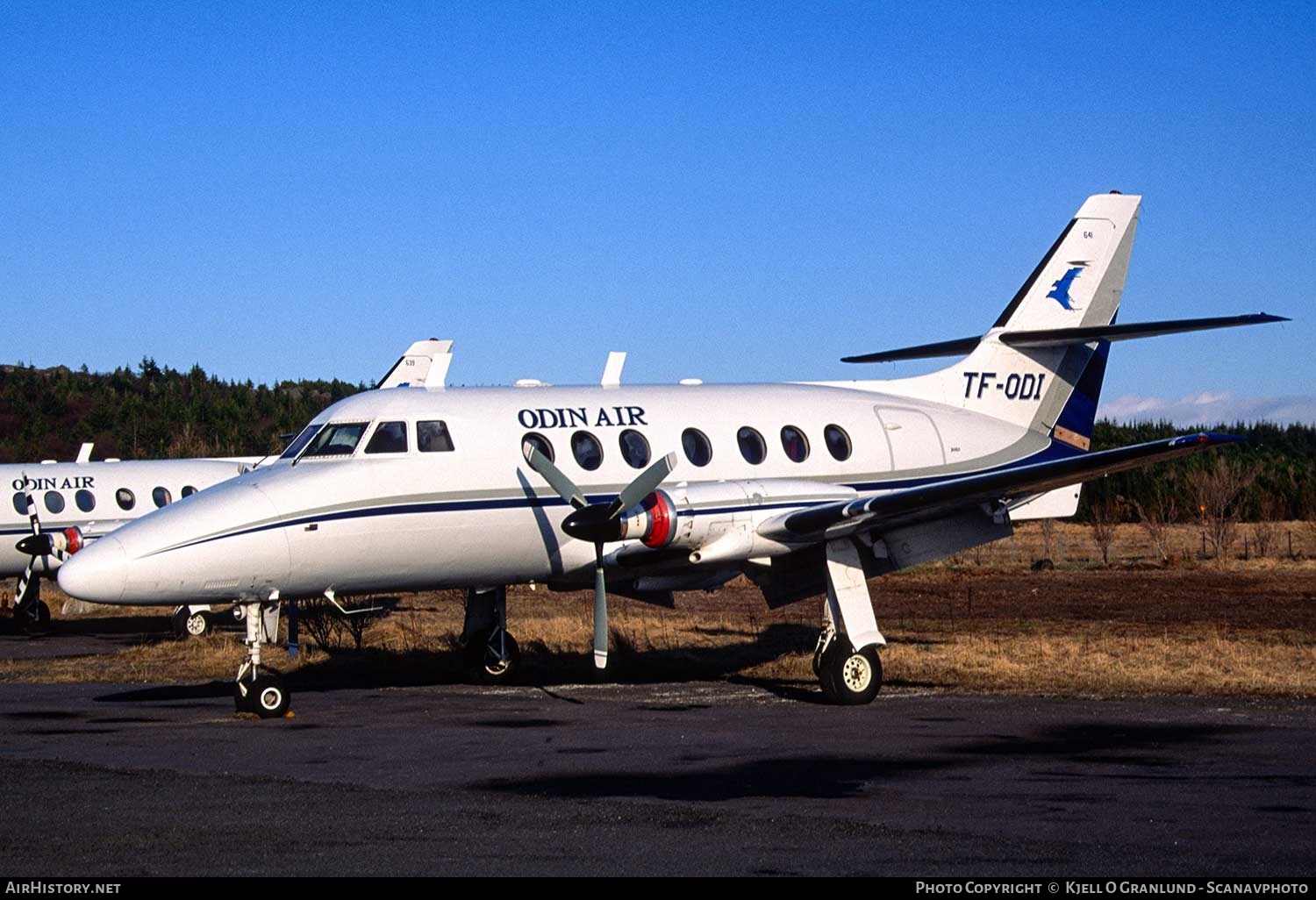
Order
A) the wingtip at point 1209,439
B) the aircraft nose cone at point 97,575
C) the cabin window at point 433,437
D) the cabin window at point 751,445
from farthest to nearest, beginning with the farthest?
1. the cabin window at point 751,445
2. the cabin window at point 433,437
3. the wingtip at point 1209,439
4. the aircraft nose cone at point 97,575

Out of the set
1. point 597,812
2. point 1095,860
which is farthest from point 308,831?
point 1095,860

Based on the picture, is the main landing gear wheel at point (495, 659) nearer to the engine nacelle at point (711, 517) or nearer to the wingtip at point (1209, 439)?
the engine nacelle at point (711, 517)

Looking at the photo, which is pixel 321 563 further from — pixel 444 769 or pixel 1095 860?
pixel 1095 860

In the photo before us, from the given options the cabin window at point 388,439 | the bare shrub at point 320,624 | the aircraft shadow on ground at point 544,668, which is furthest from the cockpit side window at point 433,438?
the bare shrub at point 320,624

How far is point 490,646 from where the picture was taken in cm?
1992

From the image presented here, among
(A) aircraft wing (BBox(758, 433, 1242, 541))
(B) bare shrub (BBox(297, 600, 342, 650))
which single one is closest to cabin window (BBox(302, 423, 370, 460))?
(A) aircraft wing (BBox(758, 433, 1242, 541))

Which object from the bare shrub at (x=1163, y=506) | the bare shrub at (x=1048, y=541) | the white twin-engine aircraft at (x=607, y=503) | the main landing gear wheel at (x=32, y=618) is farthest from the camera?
the bare shrub at (x=1163, y=506)

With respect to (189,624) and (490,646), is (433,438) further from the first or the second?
(189,624)

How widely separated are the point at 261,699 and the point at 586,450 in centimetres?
459

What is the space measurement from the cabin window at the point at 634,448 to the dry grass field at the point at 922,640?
3.46 metres

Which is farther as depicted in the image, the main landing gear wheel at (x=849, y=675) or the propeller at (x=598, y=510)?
the main landing gear wheel at (x=849, y=675)

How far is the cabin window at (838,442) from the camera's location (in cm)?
1919
